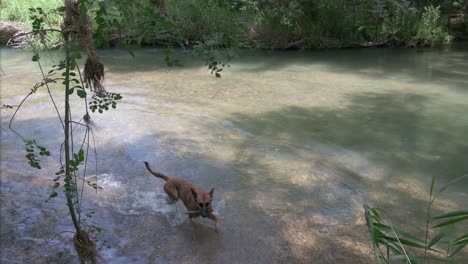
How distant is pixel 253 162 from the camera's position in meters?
6.35

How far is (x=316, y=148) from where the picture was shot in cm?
685

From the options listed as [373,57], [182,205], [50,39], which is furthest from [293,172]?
[50,39]

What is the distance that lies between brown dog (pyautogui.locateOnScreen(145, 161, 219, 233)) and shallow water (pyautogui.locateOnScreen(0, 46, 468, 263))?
0.70 ft

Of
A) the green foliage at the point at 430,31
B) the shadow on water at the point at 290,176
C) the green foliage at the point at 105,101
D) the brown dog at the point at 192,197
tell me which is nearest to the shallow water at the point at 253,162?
the shadow on water at the point at 290,176

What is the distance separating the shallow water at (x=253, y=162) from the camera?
4.33 metres

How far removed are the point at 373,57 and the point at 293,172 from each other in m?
9.67

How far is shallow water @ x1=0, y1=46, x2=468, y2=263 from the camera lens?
4.33m

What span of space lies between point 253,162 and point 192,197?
1977 millimetres

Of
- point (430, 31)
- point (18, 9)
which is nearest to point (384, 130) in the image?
point (430, 31)

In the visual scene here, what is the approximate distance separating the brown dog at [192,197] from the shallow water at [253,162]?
21 centimetres

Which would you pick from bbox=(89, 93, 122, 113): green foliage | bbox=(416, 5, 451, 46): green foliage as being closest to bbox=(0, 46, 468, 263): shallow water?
bbox=(89, 93, 122, 113): green foliage

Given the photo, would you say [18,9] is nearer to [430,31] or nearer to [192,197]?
[430,31]

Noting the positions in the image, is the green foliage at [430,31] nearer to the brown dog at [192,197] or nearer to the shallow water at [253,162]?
the shallow water at [253,162]

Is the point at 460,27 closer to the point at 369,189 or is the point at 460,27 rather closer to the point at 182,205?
the point at 369,189
